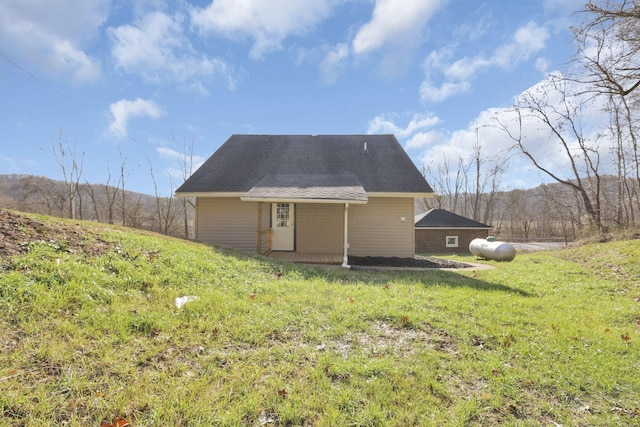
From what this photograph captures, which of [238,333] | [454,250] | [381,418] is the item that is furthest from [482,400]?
[454,250]

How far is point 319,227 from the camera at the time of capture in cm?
1173

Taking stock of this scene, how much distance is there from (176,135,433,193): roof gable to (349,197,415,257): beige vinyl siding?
0.74m

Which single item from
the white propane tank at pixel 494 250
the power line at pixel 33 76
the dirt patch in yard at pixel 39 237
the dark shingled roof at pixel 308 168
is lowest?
the white propane tank at pixel 494 250

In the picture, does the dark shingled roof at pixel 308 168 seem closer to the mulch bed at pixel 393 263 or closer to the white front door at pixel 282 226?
the white front door at pixel 282 226

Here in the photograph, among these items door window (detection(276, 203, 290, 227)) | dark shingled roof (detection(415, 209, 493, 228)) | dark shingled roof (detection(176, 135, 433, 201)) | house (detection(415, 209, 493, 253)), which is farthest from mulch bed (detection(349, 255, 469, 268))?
dark shingled roof (detection(415, 209, 493, 228))

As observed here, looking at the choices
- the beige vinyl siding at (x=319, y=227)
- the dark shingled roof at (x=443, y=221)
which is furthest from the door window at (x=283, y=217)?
the dark shingled roof at (x=443, y=221)

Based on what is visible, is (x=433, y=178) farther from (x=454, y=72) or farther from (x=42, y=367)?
(x=42, y=367)

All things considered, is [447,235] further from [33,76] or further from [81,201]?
[81,201]

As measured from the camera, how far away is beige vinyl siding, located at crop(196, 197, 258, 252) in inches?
460

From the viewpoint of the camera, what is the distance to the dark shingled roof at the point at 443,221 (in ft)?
64.6

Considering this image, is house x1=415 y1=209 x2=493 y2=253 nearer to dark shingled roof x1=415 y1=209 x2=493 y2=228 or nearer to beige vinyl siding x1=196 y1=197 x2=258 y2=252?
dark shingled roof x1=415 y1=209 x2=493 y2=228

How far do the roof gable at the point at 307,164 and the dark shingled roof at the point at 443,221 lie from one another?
7.87m

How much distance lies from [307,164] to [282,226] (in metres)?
3.09

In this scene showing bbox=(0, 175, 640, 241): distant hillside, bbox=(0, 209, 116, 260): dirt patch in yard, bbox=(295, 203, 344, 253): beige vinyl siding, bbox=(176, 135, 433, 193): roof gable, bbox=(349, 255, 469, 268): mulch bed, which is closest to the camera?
bbox=(0, 209, 116, 260): dirt patch in yard
